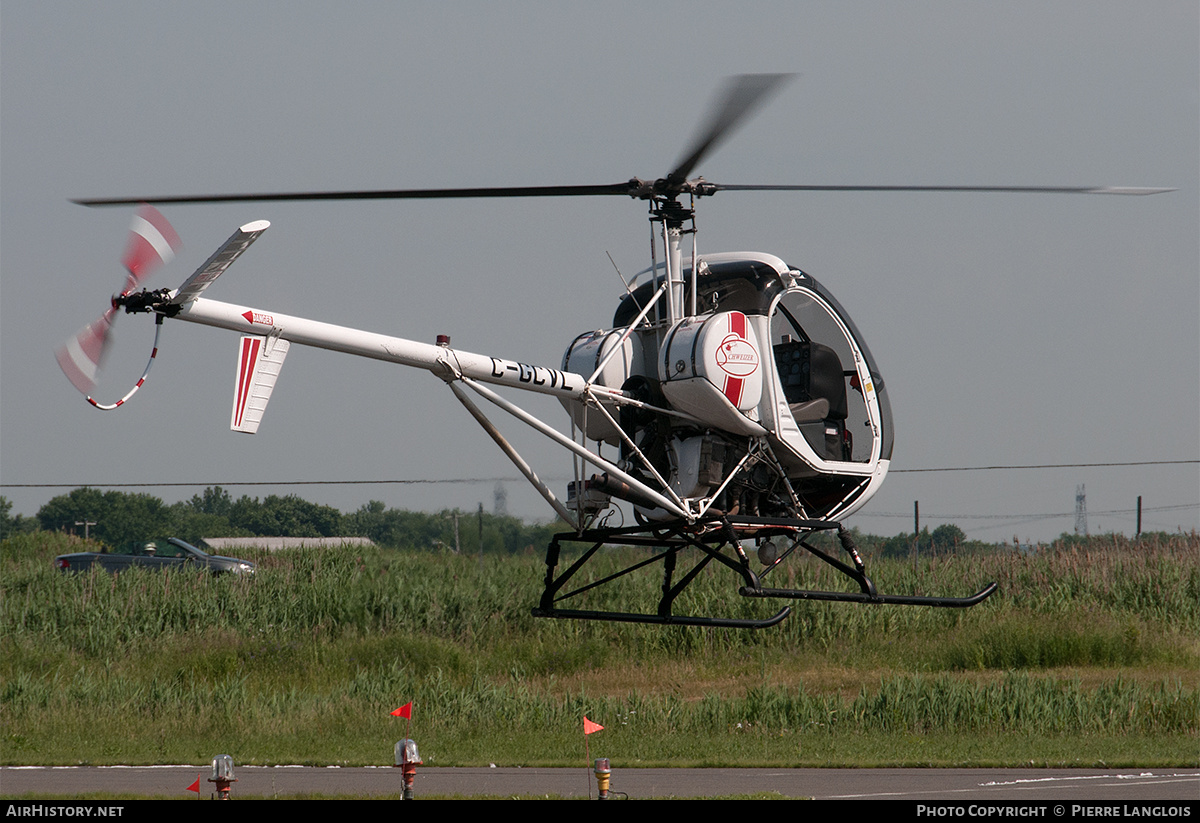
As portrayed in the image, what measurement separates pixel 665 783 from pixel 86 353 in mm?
9555

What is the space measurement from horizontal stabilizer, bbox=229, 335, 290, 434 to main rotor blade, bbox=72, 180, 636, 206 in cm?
132

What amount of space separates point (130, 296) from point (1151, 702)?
18.1 m

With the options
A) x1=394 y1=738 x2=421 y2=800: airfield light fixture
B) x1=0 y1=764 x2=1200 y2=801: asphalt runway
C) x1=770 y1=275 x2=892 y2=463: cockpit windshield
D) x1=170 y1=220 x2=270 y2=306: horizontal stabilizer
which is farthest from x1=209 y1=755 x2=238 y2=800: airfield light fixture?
x1=770 y1=275 x2=892 y2=463: cockpit windshield

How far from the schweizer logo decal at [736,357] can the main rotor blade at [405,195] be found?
1.74 m

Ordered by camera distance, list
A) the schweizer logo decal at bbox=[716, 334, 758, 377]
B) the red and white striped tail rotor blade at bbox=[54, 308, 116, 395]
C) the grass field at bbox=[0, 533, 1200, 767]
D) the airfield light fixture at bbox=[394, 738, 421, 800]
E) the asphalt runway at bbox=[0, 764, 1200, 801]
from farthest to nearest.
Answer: the grass field at bbox=[0, 533, 1200, 767], the asphalt runway at bbox=[0, 764, 1200, 801], the schweizer logo decal at bbox=[716, 334, 758, 377], the airfield light fixture at bbox=[394, 738, 421, 800], the red and white striped tail rotor blade at bbox=[54, 308, 116, 395]

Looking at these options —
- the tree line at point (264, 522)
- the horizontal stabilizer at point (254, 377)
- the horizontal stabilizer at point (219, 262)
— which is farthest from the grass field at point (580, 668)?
the horizontal stabilizer at point (219, 262)

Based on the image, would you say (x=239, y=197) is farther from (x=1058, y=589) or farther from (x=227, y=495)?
(x=227, y=495)

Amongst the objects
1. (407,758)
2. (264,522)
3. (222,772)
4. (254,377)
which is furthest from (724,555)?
(264,522)

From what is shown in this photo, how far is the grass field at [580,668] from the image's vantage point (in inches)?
779

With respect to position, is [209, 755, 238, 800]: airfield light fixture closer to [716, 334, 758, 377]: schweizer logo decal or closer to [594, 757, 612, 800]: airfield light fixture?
[594, 757, 612, 800]: airfield light fixture

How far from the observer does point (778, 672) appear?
25.8 m

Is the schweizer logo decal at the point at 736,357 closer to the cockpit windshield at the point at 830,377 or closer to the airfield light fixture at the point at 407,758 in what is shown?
the cockpit windshield at the point at 830,377

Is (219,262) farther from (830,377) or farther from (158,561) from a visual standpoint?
(158,561)

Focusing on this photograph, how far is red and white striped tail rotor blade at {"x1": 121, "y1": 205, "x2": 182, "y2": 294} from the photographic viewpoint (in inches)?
358
